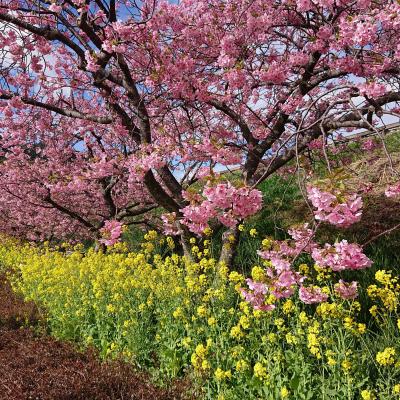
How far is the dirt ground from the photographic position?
3713mm

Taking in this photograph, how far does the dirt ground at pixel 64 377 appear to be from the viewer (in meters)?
3.71

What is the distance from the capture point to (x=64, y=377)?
3.98 meters

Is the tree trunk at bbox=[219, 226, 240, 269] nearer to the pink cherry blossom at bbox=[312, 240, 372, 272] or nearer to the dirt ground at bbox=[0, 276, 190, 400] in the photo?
the dirt ground at bbox=[0, 276, 190, 400]

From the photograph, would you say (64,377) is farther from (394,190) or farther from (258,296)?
(394,190)

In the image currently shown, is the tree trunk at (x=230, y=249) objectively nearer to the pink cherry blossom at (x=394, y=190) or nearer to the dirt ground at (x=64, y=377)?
the dirt ground at (x=64, y=377)

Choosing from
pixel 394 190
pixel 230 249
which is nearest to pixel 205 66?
pixel 230 249

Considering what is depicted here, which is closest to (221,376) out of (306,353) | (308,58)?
(306,353)

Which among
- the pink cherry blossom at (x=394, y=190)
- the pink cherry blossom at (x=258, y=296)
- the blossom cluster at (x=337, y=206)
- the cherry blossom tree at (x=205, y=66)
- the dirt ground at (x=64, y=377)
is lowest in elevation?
the dirt ground at (x=64, y=377)

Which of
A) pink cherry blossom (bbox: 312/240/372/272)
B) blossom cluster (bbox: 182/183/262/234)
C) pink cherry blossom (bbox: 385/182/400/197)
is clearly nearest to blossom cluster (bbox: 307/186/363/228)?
pink cherry blossom (bbox: 312/240/372/272)

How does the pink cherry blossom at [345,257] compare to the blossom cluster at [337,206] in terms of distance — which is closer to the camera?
the blossom cluster at [337,206]

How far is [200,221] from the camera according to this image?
370 cm

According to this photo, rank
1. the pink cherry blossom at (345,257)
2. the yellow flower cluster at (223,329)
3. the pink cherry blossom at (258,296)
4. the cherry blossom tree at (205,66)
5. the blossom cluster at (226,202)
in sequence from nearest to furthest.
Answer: the pink cherry blossom at (345,257) < the pink cherry blossom at (258,296) < the blossom cluster at (226,202) < the yellow flower cluster at (223,329) < the cherry blossom tree at (205,66)

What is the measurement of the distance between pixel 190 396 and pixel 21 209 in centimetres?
1086

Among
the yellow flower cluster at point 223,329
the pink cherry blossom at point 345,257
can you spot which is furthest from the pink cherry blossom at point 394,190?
the pink cherry blossom at point 345,257
